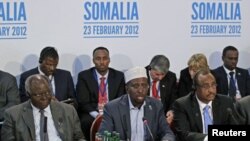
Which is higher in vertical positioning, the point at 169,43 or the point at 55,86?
the point at 169,43

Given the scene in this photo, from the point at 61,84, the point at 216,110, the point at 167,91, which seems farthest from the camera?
the point at 167,91

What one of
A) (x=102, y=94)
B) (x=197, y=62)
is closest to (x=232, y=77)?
(x=197, y=62)

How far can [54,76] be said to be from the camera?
23.2ft

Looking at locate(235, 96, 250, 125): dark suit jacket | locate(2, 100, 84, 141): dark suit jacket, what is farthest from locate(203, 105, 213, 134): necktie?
locate(2, 100, 84, 141): dark suit jacket

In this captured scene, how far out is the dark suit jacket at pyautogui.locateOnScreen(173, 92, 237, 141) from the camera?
4.98 meters

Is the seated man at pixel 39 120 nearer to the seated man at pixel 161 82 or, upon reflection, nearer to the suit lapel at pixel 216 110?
the suit lapel at pixel 216 110

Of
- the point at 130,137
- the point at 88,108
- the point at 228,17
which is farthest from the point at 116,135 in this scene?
the point at 228,17

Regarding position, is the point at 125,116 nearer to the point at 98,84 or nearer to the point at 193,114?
the point at 193,114

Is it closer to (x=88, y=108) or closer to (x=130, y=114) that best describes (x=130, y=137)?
(x=130, y=114)

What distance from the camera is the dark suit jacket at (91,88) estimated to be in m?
7.06

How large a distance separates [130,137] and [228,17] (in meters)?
3.75

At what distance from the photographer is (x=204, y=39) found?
26.3 feet

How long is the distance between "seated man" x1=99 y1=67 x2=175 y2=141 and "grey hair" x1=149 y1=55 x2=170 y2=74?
85.2 inches

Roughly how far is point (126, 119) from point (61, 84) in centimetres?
234
